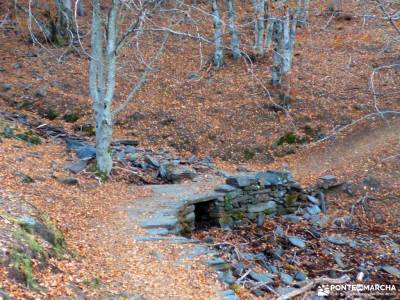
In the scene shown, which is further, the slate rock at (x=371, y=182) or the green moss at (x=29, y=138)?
the slate rock at (x=371, y=182)

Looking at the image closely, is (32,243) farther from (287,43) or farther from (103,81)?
(287,43)

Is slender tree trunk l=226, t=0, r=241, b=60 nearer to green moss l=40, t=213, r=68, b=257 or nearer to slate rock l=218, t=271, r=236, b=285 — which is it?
slate rock l=218, t=271, r=236, b=285

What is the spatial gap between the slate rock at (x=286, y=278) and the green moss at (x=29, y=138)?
6.26 m

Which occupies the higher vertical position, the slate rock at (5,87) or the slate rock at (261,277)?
the slate rock at (5,87)

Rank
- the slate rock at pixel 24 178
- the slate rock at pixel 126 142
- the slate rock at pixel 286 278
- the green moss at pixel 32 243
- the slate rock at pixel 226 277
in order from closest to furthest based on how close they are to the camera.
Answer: the green moss at pixel 32 243
the slate rock at pixel 226 277
the slate rock at pixel 286 278
the slate rock at pixel 24 178
the slate rock at pixel 126 142

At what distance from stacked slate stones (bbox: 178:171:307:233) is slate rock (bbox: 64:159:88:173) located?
7.18 feet

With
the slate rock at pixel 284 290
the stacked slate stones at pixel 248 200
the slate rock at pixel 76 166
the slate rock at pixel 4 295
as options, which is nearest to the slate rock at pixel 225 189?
the stacked slate stones at pixel 248 200

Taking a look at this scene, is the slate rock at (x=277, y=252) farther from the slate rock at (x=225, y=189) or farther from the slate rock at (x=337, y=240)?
the slate rock at (x=225, y=189)

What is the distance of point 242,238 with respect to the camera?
28.3 feet

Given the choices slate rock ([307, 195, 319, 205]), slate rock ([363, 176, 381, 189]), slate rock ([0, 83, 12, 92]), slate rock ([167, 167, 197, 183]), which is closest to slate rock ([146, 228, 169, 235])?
slate rock ([167, 167, 197, 183])

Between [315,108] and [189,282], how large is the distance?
9.36 meters

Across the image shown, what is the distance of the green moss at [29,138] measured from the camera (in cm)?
1093

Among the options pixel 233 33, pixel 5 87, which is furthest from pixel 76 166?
pixel 233 33

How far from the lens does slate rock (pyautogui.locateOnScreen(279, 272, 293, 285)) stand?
6.88 metres
